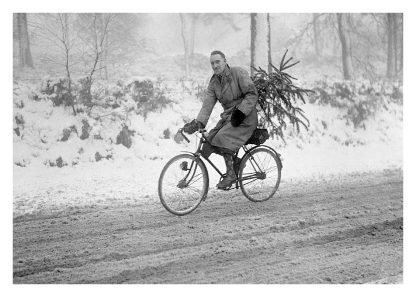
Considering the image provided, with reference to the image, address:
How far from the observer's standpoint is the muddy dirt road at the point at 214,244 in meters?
3.38

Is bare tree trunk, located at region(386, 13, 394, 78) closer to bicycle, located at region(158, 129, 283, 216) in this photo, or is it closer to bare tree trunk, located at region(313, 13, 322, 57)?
bare tree trunk, located at region(313, 13, 322, 57)

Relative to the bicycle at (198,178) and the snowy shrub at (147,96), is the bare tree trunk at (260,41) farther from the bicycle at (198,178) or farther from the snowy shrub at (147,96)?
the snowy shrub at (147,96)

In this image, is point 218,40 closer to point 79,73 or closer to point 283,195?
point 79,73

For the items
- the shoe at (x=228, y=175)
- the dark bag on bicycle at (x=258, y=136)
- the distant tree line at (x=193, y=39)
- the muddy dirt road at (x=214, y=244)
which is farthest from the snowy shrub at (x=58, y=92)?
the dark bag on bicycle at (x=258, y=136)

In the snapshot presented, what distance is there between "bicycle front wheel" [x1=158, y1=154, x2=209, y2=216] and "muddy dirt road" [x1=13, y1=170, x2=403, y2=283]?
3.8 inches

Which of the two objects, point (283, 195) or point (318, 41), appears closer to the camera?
point (283, 195)

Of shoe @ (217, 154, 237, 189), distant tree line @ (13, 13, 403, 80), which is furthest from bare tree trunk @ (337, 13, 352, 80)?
Result: shoe @ (217, 154, 237, 189)

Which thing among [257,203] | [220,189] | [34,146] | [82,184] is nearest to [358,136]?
[257,203]

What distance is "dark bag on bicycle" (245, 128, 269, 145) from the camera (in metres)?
4.18

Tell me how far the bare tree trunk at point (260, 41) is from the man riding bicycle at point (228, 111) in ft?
1.55

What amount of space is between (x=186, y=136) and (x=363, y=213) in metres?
2.02

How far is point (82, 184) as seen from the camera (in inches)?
153

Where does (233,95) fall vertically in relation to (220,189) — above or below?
above
